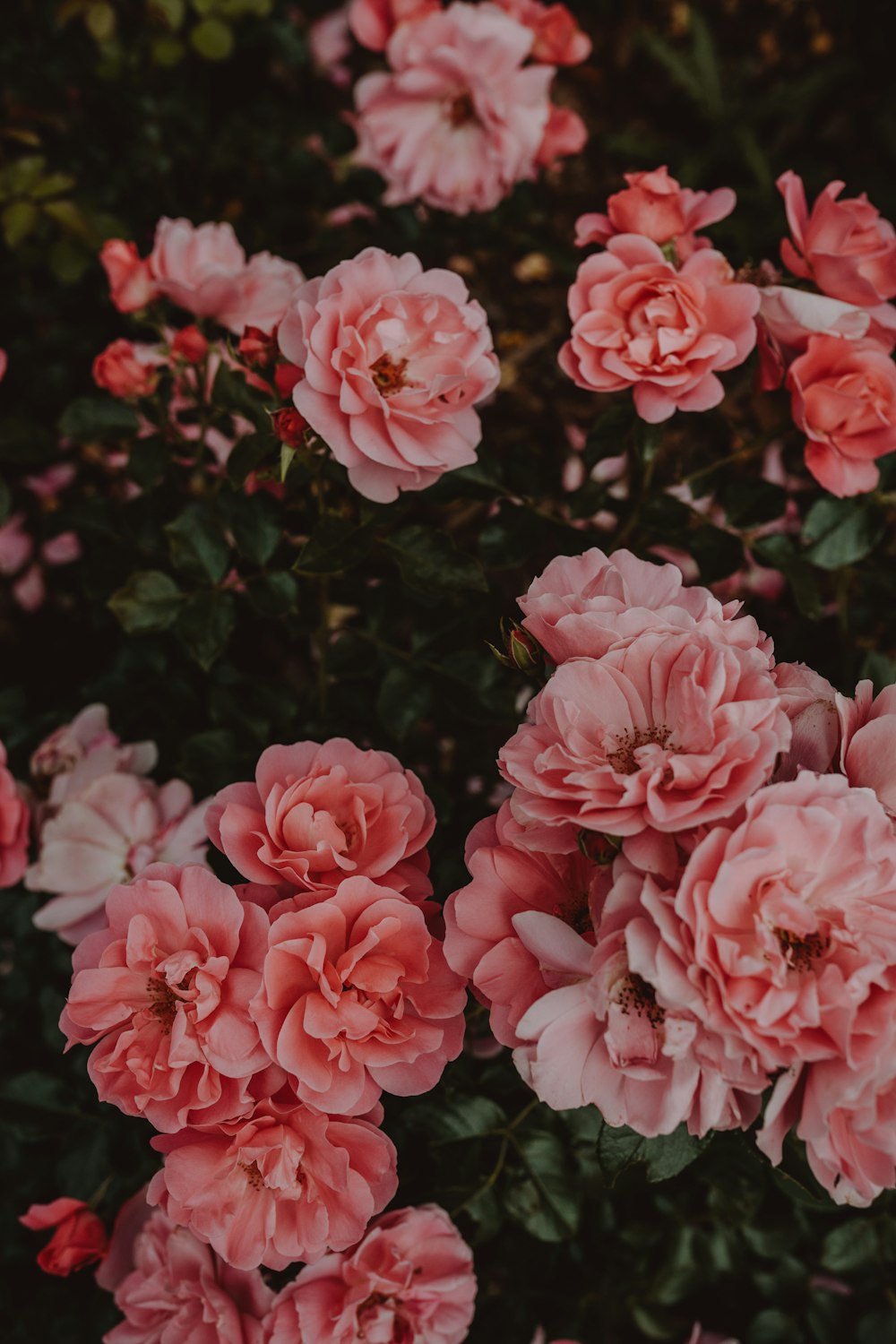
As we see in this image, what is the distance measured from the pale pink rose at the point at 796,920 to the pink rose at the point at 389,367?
415 millimetres

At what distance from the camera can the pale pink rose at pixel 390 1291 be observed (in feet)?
2.52

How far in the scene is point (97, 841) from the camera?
1.03 metres

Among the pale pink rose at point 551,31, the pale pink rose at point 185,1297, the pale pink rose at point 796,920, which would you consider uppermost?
the pale pink rose at point 551,31

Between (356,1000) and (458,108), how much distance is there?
3.69 ft

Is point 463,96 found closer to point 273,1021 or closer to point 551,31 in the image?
point 551,31

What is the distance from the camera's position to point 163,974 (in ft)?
2.20

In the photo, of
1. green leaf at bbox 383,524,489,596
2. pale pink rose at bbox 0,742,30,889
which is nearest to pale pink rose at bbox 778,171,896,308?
green leaf at bbox 383,524,489,596

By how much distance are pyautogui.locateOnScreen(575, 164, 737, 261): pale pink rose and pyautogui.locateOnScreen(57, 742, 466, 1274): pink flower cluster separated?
0.57 metres

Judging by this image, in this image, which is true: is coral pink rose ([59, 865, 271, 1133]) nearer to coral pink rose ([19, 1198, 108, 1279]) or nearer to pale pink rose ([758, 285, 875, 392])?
coral pink rose ([19, 1198, 108, 1279])

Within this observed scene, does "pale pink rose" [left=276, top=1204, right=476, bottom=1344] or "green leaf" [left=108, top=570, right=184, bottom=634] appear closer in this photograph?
"pale pink rose" [left=276, top=1204, right=476, bottom=1344]

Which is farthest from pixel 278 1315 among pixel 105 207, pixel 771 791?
pixel 105 207

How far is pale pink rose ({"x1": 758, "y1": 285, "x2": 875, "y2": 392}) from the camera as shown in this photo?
0.85 metres

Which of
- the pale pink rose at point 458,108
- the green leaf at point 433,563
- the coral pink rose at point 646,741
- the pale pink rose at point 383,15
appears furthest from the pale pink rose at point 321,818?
the pale pink rose at point 383,15

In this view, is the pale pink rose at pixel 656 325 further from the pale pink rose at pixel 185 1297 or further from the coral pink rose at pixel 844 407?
the pale pink rose at pixel 185 1297
